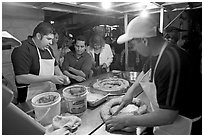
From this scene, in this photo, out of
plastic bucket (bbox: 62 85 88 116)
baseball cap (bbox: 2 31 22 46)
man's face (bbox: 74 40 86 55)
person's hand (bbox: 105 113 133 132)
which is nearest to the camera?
baseball cap (bbox: 2 31 22 46)

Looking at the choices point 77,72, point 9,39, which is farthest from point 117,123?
point 77,72

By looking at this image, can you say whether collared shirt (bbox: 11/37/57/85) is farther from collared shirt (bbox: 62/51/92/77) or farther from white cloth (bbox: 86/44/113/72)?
white cloth (bbox: 86/44/113/72)

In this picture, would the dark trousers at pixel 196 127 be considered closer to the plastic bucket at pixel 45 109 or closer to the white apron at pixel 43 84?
the plastic bucket at pixel 45 109

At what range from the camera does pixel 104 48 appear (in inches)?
99.5

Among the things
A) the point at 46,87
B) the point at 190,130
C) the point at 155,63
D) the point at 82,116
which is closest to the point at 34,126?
the point at 82,116

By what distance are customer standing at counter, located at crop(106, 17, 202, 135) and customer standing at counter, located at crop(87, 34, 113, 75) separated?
1.45 meters

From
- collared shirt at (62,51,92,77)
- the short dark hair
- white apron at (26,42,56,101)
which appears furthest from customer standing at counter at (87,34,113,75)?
the short dark hair

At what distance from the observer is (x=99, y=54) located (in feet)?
7.99

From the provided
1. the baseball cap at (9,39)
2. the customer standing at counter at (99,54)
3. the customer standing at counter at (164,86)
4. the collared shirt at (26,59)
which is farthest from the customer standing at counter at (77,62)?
the baseball cap at (9,39)

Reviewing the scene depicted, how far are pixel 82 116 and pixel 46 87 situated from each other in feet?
2.32

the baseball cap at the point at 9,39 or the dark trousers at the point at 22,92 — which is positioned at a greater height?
the baseball cap at the point at 9,39

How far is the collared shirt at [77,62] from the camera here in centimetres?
208

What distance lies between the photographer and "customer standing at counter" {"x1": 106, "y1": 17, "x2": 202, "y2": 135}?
2.39 feet

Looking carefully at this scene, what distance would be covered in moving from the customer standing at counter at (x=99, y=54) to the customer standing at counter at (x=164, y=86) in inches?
56.9
